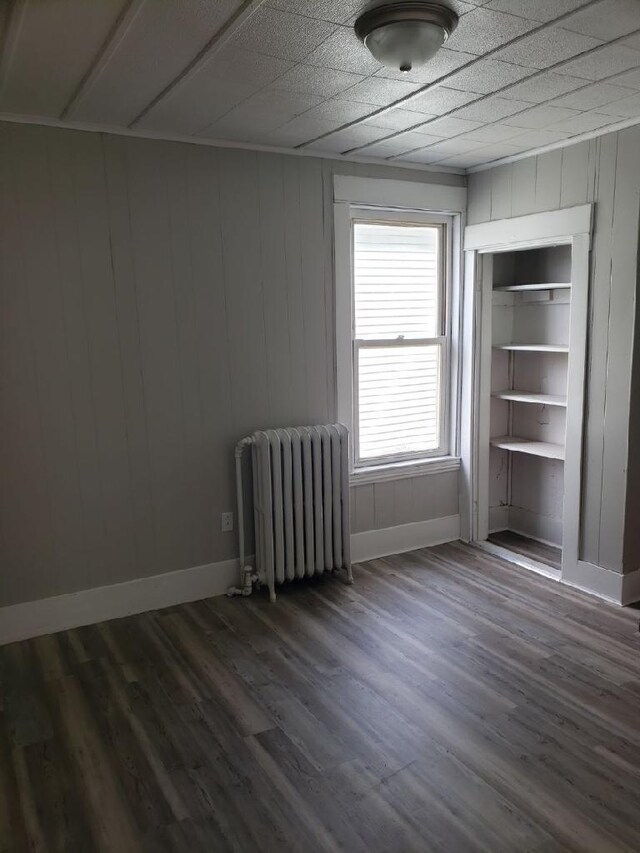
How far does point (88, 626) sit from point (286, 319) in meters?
1.98

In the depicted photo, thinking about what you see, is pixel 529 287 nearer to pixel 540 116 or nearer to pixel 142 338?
pixel 540 116

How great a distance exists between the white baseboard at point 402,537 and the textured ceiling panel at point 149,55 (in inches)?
108

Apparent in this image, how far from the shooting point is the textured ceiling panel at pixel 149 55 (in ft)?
6.59

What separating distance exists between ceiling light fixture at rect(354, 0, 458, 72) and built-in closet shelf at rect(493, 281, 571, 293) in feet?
7.15

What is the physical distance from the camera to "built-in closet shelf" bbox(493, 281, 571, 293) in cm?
411

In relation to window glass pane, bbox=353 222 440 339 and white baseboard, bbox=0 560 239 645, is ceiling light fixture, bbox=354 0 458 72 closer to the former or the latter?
window glass pane, bbox=353 222 440 339

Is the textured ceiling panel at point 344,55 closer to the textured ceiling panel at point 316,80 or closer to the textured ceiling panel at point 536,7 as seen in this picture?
the textured ceiling panel at point 316,80

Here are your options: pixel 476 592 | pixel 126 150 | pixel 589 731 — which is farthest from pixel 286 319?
pixel 589 731

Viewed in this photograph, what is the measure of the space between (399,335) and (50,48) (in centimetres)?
259

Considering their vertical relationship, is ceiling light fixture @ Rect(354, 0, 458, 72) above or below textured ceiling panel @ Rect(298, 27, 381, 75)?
below

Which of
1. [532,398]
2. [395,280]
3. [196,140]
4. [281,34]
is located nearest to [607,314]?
[532,398]

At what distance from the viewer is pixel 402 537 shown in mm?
4441

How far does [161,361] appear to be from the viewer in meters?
3.50

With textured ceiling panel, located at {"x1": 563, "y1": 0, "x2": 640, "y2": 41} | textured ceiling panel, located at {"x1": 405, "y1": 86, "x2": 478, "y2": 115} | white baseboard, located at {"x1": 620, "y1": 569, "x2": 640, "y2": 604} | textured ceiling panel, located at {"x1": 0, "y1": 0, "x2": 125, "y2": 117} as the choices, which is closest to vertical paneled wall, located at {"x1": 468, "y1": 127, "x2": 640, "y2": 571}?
white baseboard, located at {"x1": 620, "y1": 569, "x2": 640, "y2": 604}
